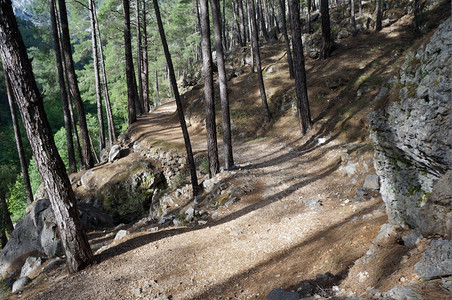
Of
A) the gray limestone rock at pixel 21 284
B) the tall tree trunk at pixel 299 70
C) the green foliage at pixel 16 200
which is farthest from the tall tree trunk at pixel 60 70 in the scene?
the green foliage at pixel 16 200

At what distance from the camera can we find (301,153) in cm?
1214

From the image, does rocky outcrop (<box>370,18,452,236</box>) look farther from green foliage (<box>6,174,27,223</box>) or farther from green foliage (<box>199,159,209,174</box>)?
green foliage (<box>6,174,27,223</box>)

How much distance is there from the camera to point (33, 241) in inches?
352

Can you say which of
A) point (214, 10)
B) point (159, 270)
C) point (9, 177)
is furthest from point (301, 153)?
point (9, 177)

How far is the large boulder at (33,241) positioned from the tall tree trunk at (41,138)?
8.63 feet

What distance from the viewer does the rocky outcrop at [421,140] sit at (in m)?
3.04

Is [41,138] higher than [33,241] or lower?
higher

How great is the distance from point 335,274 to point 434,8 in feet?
74.0

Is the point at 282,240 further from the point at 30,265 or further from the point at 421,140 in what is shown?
the point at 30,265

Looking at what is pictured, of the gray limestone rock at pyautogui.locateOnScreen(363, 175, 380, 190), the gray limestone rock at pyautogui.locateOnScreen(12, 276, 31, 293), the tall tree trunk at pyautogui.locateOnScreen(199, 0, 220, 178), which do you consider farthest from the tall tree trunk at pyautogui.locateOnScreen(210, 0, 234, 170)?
the gray limestone rock at pyautogui.locateOnScreen(12, 276, 31, 293)

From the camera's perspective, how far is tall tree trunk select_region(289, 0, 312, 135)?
12000mm

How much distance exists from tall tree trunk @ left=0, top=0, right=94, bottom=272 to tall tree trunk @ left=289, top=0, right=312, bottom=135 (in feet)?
33.7

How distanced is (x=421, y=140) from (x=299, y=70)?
995cm

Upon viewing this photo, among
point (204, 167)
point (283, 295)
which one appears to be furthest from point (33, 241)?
point (283, 295)
